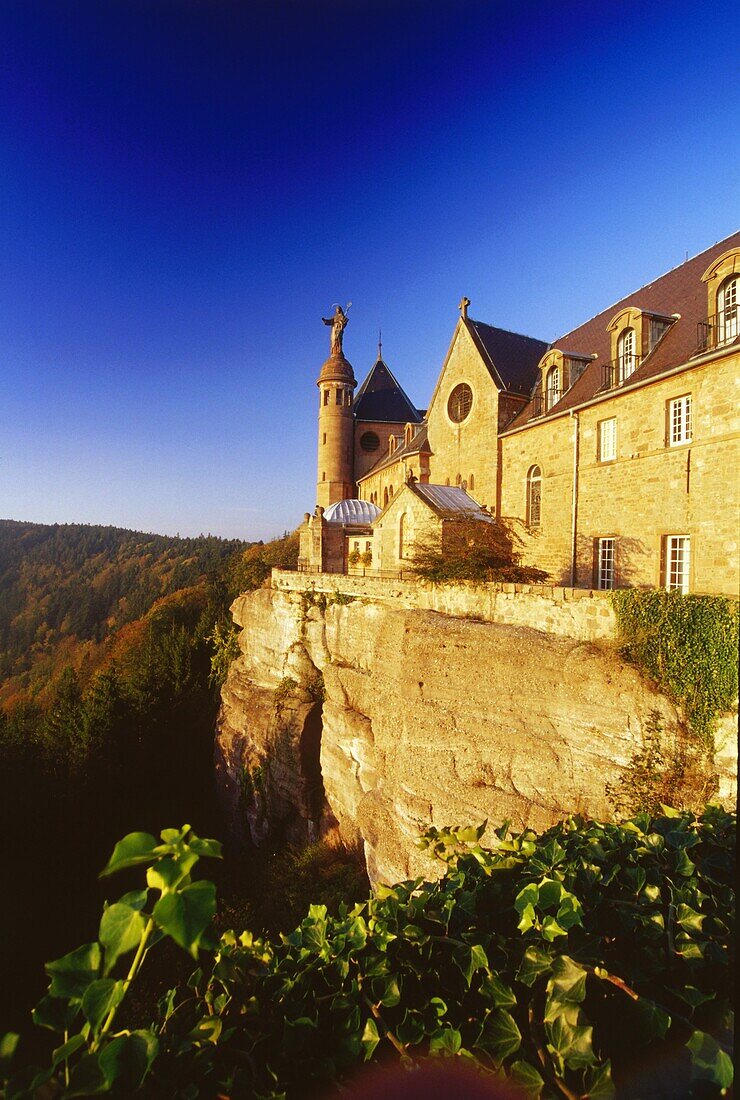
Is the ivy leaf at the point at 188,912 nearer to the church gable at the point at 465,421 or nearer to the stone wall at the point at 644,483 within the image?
the stone wall at the point at 644,483

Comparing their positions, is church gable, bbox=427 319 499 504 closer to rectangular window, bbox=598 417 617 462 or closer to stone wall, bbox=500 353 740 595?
stone wall, bbox=500 353 740 595

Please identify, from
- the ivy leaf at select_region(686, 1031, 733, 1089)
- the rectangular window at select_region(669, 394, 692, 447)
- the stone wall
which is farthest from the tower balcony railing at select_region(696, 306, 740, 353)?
the ivy leaf at select_region(686, 1031, 733, 1089)

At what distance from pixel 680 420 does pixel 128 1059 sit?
15.4 metres

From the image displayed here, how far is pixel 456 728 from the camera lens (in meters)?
9.81

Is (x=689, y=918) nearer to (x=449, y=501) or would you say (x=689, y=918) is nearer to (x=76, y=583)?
(x=449, y=501)

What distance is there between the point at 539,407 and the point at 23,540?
386 ft

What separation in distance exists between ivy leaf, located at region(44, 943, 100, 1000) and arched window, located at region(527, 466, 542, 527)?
703 inches

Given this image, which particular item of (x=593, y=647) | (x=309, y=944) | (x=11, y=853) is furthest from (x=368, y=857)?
(x=11, y=853)

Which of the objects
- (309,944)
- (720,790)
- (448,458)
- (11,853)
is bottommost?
(11,853)

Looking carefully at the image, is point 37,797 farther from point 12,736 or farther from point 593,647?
point 593,647

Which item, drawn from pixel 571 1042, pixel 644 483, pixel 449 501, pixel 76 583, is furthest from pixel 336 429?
pixel 76 583

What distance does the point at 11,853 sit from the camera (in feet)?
54.7

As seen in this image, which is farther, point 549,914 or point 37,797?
point 37,797

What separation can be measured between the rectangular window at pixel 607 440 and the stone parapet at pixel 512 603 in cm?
562
